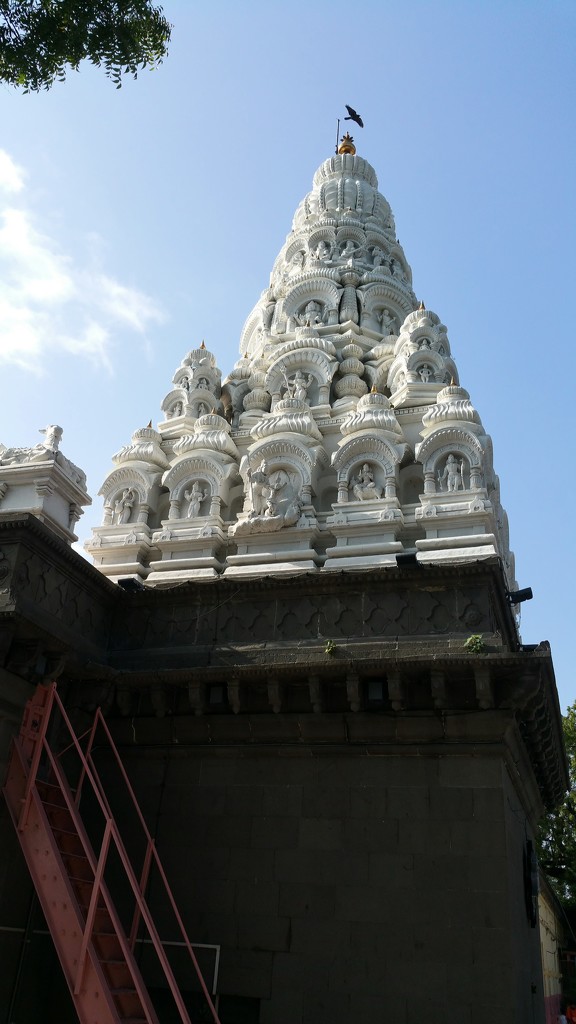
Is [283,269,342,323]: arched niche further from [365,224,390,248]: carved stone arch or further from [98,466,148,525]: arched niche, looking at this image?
[98,466,148,525]: arched niche

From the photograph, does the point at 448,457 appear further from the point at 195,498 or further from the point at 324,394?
the point at 195,498

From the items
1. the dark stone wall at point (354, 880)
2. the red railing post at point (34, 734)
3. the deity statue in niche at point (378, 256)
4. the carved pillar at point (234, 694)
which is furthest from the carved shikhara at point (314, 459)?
the red railing post at point (34, 734)

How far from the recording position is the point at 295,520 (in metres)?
15.4

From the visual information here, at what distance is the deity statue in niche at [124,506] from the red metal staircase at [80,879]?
17.4 feet

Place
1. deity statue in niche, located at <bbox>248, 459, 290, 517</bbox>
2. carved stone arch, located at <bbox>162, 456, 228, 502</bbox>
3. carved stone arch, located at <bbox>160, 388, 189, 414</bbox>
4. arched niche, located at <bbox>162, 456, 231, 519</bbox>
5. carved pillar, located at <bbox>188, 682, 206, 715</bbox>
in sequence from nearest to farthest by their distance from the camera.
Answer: carved pillar, located at <bbox>188, 682, 206, 715</bbox>, deity statue in niche, located at <bbox>248, 459, 290, 517</bbox>, arched niche, located at <bbox>162, 456, 231, 519</bbox>, carved stone arch, located at <bbox>162, 456, 228, 502</bbox>, carved stone arch, located at <bbox>160, 388, 189, 414</bbox>

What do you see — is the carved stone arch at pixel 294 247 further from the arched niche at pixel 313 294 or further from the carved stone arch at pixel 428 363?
the carved stone arch at pixel 428 363

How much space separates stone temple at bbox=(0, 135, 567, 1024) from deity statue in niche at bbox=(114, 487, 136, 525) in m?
0.40

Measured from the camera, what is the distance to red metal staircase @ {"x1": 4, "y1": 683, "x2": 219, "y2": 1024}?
9.14 metres

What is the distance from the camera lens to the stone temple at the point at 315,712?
10.9 meters

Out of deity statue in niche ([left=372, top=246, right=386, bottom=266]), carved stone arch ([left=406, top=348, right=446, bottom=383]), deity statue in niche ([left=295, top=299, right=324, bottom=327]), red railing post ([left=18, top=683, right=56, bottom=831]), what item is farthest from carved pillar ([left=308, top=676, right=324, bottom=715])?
deity statue in niche ([left=372, top=246, right=386, bottom=266])

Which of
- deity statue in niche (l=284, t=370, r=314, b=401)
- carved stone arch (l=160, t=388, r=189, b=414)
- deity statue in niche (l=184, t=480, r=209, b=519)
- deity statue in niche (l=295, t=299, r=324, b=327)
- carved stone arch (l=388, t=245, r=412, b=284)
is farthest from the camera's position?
carved stone arch (l=388, t=245, r=412, b=284)

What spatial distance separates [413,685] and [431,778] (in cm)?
130

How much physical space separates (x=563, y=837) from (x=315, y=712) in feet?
86.2

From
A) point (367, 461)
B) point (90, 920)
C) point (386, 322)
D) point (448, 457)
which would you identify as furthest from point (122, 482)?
point (90, 920)
